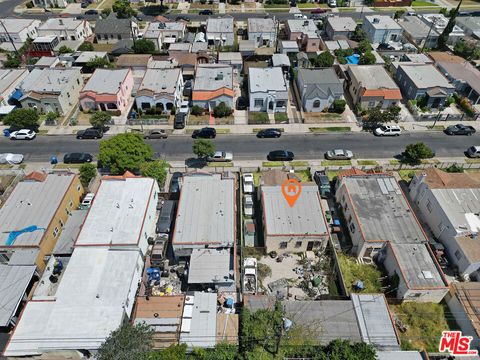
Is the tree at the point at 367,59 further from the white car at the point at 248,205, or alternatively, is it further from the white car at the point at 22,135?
the white car at the point at 22,135

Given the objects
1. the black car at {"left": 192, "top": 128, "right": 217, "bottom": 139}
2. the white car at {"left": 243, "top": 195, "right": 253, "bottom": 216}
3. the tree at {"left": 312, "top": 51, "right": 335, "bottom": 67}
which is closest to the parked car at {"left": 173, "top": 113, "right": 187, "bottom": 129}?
the black car at {"left": 192, "top": 128, "right": 217, "bottom": 139}

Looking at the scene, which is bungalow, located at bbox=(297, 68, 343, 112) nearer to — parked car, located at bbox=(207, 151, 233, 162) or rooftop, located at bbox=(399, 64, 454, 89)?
rooftop, located at bbox=(399, 64, 454, 89)

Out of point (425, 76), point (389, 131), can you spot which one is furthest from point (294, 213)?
point (425, 76)

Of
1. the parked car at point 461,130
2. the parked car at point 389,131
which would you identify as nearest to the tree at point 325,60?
the parked car at point 389,131

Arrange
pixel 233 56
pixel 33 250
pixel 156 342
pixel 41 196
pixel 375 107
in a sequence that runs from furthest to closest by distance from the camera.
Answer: pixel 233 56, pixel 375 107, pixel 41 196, pixel 33 250, pixel 156 342

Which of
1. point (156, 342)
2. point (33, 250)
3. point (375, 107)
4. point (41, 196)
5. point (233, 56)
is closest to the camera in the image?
point (156, 342)

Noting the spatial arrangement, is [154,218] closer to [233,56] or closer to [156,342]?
[156,342]

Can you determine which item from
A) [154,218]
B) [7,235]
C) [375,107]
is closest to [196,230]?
[154,218]
